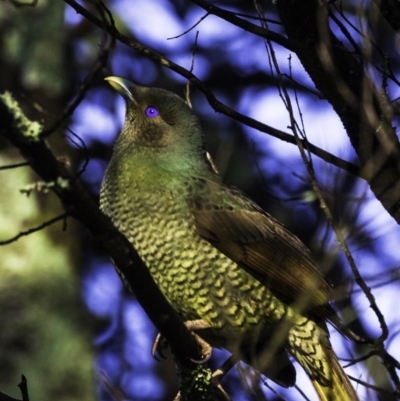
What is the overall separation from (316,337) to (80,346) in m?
2.41

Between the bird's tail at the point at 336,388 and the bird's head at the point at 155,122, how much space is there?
Result: 1472 millimetres

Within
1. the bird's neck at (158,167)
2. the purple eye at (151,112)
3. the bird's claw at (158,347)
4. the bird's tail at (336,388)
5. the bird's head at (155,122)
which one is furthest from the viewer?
the purple eye at (151,112)

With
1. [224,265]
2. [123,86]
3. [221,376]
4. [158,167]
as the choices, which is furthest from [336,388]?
[123,86]

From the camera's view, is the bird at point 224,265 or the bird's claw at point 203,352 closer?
the bird's claw at point 203,352

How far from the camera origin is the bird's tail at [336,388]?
4863 millimetres

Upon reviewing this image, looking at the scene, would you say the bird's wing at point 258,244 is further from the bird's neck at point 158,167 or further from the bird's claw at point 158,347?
the bird's claw at point 158,347

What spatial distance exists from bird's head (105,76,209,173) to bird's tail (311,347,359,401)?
4.83 feet

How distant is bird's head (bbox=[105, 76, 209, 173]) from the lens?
5.41 meters

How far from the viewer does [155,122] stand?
217 inches

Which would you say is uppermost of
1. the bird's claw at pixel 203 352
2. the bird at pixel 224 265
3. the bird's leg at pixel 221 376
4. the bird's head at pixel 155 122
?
the bird's head at pixel 155 122

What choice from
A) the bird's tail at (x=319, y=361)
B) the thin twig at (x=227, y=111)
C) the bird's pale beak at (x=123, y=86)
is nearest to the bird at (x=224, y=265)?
the bird's tail at (x=319, y=361)

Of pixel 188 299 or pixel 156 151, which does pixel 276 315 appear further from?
Result: pixel 156 151

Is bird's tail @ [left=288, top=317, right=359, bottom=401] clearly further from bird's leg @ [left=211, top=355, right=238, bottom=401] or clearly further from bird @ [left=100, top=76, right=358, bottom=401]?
bird's leg @ [left=211, top=355, right=238, bottom=401]

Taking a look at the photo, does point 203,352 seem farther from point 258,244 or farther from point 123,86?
point 123,86
